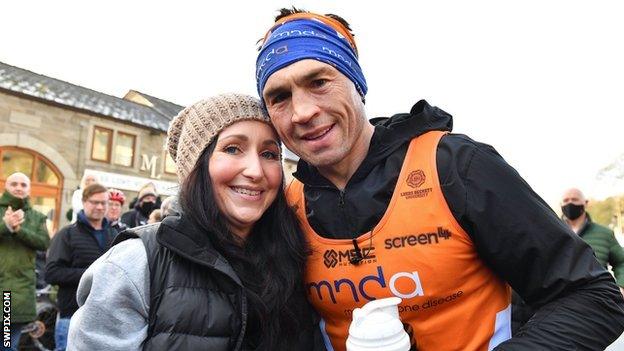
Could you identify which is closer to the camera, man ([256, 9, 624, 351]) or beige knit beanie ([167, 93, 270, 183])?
man ([256, 9, 624, 351])

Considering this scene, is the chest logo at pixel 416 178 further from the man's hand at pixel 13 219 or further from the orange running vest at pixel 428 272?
the man's hand at pixel 13 219

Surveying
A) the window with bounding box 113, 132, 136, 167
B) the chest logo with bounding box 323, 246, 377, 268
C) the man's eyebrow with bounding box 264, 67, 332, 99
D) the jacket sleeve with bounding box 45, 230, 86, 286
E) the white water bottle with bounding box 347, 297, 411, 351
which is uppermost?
the window with bounding box 113, 132, 136, 167

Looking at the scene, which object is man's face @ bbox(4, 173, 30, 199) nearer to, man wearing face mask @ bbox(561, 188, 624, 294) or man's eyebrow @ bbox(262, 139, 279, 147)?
man's eyebrow @ bbox(262, 139, 279, 147)

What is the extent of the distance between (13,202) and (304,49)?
15.8 feet

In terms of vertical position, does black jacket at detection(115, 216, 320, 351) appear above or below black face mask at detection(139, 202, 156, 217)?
below

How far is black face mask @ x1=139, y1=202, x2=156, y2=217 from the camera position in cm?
705

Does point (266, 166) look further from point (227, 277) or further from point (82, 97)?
point (82, 97)

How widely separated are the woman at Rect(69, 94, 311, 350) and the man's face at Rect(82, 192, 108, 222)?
336 cm

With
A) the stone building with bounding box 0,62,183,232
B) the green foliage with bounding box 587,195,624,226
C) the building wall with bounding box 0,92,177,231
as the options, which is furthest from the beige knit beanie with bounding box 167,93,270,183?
the green foliage with bounding box 587,195,624,226

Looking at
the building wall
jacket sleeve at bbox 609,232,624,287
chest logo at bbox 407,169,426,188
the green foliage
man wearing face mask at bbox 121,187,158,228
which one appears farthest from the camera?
the green foliage

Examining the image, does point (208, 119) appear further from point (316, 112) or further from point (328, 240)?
point (328, 240)

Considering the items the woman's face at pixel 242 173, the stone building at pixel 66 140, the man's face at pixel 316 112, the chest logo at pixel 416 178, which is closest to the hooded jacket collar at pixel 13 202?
the woman's face at pixel 242 173

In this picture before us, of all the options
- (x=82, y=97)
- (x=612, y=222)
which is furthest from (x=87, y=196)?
(x=612, y=222)

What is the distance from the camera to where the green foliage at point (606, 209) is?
135ft
